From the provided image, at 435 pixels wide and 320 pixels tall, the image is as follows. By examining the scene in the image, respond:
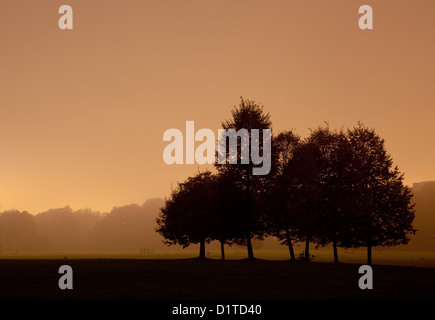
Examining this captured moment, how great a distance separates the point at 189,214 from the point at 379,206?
25179mm

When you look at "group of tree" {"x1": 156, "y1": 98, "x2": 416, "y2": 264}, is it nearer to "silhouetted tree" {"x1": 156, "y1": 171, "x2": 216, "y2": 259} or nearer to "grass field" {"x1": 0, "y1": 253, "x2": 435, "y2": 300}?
"silhouetted tree" {"x1": 156, "y1": 171, "x2": 216, "y2": 259}

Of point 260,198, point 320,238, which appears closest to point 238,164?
point 260,198

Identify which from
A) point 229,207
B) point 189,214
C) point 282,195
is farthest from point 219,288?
point 189,214

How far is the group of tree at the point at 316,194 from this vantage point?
4953cm

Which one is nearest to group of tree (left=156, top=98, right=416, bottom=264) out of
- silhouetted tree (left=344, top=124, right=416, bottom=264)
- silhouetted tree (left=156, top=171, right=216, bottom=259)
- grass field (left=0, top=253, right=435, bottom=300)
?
silhouetted tree (left=344, top=124, right=416, bottom=264)

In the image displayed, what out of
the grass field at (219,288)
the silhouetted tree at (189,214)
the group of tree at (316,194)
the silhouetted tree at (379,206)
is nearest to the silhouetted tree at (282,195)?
the group of tree at (316,194)

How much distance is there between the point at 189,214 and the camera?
6253 centimetres

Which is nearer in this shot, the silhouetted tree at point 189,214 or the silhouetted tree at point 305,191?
the silhouetted tree at point 305,191

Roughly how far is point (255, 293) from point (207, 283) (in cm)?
521

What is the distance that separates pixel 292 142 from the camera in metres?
53.7

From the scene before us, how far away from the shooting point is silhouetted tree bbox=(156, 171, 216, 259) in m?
62.7

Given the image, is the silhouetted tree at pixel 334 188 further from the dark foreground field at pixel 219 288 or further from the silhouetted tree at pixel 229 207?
the dark foreground field at pixel 219 288
